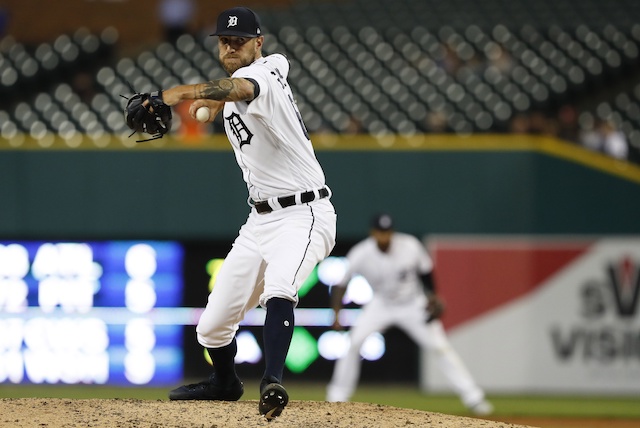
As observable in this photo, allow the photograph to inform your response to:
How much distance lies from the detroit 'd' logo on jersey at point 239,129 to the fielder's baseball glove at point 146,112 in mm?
363

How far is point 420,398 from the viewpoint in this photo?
10.9 metres

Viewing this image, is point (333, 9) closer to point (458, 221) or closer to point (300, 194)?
point (458, 221)

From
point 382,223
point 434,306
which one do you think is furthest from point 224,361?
point 382,223

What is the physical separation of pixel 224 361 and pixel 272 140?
4.01ft

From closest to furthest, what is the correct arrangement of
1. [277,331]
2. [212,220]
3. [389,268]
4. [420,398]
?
[277,331] < [389,268] < [420,398] < [212,220]

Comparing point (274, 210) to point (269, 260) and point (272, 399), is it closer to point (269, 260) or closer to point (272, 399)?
point (269, 260)

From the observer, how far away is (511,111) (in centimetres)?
1295

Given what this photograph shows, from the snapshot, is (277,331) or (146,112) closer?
(146,112)

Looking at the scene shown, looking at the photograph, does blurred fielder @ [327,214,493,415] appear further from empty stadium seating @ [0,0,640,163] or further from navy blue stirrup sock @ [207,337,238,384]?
navy blue stirrup sock @ [207,337,238,384]

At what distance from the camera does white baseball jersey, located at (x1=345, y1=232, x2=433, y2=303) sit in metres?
9.91

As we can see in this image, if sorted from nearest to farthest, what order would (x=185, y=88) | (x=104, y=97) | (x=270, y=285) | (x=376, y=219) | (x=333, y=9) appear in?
1. (x=185, y=88)
2. (x=270, y=285)
3. (x=376, y=219)
4. (x=104, y=97)
5. (x=333, y=9)

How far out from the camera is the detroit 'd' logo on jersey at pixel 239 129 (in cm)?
499

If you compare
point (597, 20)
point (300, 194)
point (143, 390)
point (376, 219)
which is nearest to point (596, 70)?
point (597, 20)

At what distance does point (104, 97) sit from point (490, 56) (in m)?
4.61
